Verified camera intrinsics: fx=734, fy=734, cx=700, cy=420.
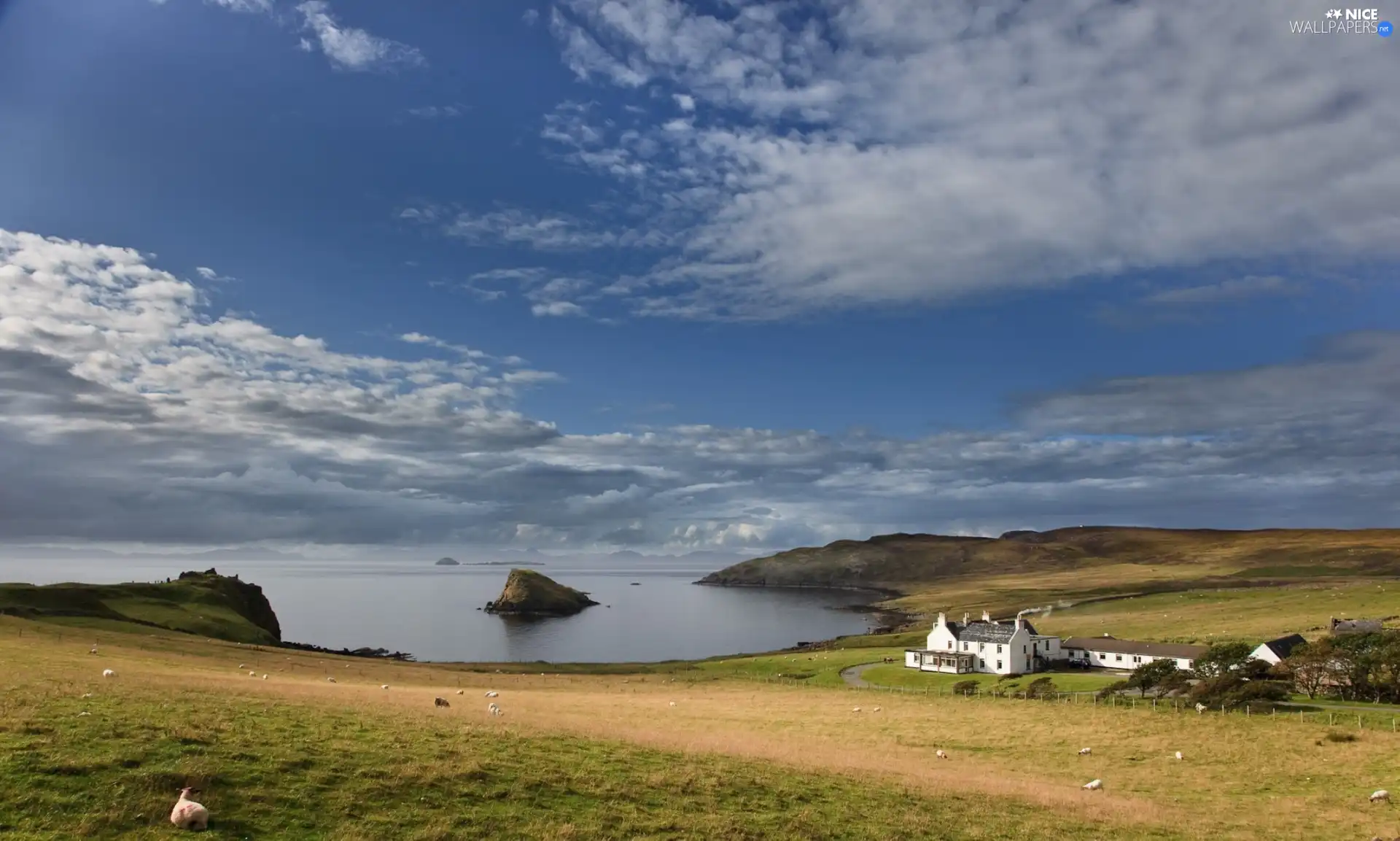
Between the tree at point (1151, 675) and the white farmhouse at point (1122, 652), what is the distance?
15864 mm

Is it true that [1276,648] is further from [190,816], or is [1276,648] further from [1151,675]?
[190,816]

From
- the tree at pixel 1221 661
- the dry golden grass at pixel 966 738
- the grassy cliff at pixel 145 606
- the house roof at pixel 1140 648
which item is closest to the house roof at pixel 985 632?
the house roof at pixel 1140 648

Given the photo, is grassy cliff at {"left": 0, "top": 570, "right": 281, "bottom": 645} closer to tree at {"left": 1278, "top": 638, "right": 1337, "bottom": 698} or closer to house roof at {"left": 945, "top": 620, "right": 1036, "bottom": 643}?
Answer: house roof at {"left": 945, "top": 620, "right": 1036, "bottom": 643}

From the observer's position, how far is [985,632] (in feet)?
314

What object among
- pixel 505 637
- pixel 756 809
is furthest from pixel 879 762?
pixel 505 637

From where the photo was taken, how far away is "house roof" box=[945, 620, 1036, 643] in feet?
306

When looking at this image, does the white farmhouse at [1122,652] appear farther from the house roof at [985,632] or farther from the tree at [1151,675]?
the tree at [1151,675]

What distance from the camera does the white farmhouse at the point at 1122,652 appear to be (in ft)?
277

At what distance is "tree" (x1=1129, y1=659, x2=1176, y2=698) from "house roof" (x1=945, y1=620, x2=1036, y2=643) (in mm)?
23665

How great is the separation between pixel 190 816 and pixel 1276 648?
315 ft

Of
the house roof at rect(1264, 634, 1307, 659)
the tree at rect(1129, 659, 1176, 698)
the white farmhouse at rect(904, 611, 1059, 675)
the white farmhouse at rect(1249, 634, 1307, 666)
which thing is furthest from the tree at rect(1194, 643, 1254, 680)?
the white farmhouse at rect(904, 611, 1059, 675)

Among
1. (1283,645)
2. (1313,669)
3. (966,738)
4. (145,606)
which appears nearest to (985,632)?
(1283,645)

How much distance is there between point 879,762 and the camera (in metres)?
32.1

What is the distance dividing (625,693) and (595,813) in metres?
49.9
